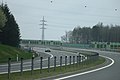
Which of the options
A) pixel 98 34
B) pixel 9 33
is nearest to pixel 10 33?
pixel 9 33

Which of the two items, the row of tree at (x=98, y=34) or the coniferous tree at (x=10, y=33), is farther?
the row of tree at (x=98, y=34)

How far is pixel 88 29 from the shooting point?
7421 inches

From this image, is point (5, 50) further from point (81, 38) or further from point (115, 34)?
point (81, 38)

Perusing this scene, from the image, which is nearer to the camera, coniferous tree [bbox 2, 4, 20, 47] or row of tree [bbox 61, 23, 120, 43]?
coniferous tree [bbox 2, 4, 20, 47]

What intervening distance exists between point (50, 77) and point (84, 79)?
1.93m

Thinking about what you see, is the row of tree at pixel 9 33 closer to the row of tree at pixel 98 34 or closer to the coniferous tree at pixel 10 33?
the coniferous tree at pixel 10 33

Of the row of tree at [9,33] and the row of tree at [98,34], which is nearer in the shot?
the row of tree at [9,33]

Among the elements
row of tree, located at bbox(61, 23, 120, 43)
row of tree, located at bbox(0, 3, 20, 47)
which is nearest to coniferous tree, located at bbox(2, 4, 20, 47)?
row of tree, located at bbox(0, 3, 20, 47)

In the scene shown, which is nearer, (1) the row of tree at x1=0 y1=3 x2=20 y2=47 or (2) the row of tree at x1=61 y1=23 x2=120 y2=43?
(1) the row of tree at x1=0 y1=3 x2=20 y2=47

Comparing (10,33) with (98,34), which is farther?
(98,34)

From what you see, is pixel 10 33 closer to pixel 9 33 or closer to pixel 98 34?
pixel 9 33

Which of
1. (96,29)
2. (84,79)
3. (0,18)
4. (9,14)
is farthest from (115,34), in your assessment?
(84,79)

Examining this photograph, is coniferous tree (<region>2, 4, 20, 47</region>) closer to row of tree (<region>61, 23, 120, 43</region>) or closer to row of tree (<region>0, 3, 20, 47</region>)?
row of tree (<region>0, 3, 20, 47</region>)

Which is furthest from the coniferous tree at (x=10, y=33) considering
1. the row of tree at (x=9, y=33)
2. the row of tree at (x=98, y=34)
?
the row of tree at (x=98, y=34)
